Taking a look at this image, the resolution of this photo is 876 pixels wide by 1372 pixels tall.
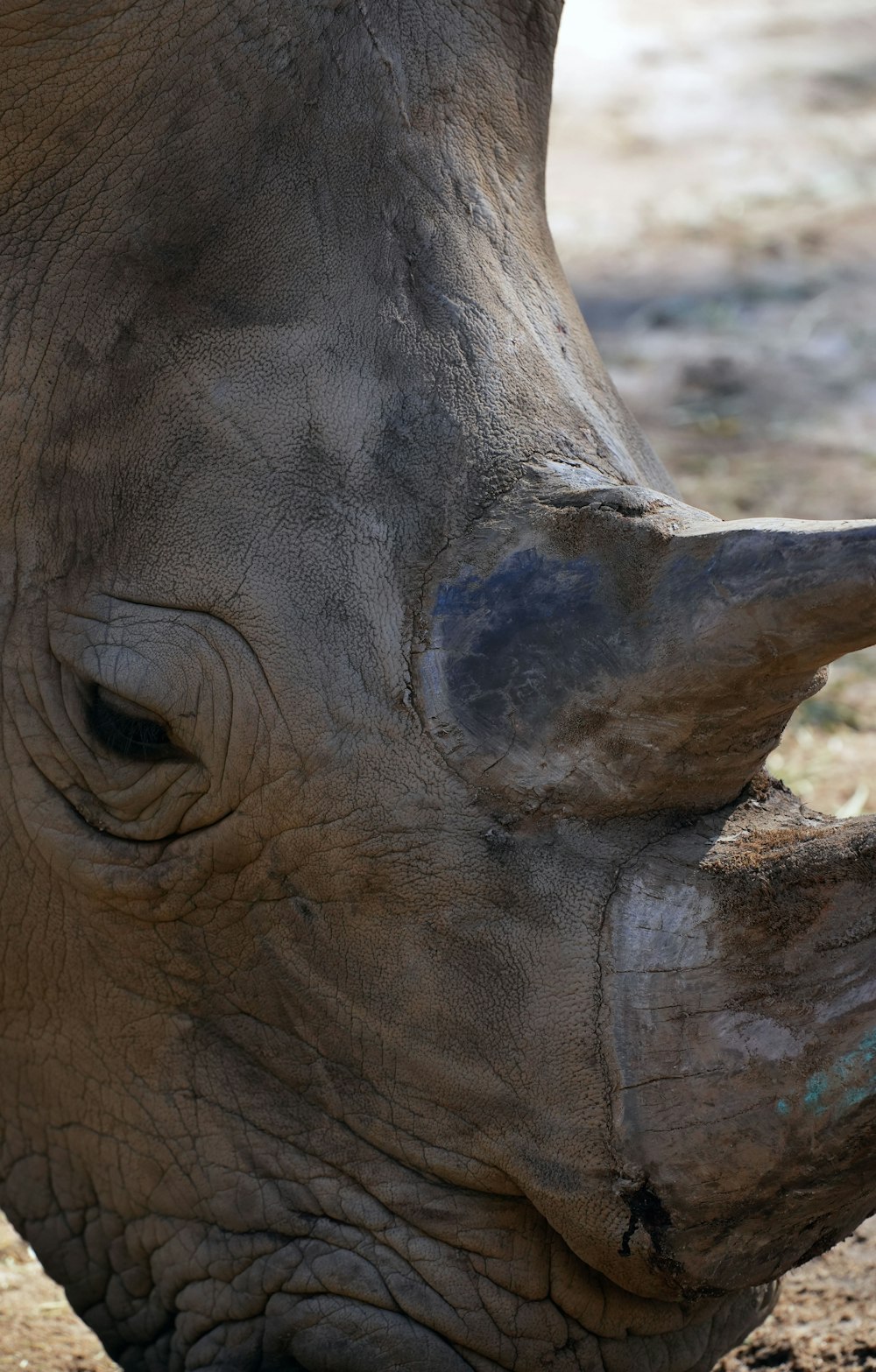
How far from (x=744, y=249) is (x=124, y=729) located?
291 inches

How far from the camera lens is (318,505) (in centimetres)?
251

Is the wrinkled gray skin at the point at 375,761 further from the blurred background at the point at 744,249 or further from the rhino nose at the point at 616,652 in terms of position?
the blurred background at the point at 744,249

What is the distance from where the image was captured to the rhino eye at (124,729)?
2.60 metres

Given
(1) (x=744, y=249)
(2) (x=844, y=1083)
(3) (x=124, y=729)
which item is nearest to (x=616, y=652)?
(2) (x=844, y=1083)

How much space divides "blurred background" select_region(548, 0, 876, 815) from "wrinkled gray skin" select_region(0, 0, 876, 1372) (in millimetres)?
2542

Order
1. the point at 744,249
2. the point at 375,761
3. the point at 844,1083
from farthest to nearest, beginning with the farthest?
1. the point at 744,249
2. the point at 375,761
3. the point at 844,1083

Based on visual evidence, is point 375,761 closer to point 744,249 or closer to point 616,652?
point 616,652

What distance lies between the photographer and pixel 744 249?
936cm

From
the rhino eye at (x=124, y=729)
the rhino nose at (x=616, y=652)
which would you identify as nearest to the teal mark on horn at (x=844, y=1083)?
the rhino nose at (x=616, y=652)

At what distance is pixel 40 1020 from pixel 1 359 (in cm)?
98

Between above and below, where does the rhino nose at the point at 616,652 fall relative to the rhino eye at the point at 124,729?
above

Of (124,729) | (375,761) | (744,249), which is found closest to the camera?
(375,761)

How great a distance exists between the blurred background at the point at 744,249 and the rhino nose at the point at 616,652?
101 inches

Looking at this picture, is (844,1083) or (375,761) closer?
(844,1083)
